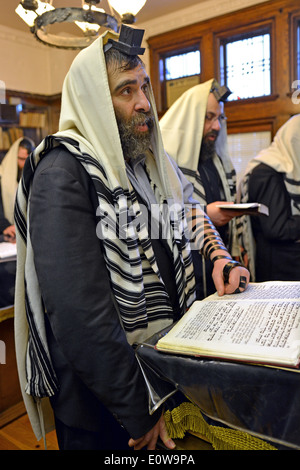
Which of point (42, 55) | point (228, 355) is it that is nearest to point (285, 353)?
point (228, 355)

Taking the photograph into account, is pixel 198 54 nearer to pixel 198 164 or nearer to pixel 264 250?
pixel 198 164

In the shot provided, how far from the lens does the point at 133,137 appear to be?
1250mm

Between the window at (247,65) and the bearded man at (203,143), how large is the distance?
6.58 feet

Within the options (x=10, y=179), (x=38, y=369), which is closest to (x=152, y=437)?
(x=38, y=369)

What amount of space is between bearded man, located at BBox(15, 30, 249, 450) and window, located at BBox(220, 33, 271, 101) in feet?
11.8

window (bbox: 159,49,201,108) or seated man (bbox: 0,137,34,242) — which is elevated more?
window (bbox: 159,49,201,108)

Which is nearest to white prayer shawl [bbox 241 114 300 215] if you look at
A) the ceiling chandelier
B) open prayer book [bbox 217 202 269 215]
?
open prayer book [bbox 217 202 269 215]

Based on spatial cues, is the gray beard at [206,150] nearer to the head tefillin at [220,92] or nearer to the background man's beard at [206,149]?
the background man's beard at [206,149]

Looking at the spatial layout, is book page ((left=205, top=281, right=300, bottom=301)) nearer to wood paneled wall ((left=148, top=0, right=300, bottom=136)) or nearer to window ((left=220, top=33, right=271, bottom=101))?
wood paneled wall ((left=148, top=0, right=300, bottom=136))

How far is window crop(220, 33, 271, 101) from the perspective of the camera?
4367 mm

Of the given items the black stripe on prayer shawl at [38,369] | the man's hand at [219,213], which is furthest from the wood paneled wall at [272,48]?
the black stripe on prayer shawl at [38,369]

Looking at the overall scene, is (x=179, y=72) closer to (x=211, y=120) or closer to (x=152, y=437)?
(x=211, y=120)

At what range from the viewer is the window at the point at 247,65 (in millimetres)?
4367
